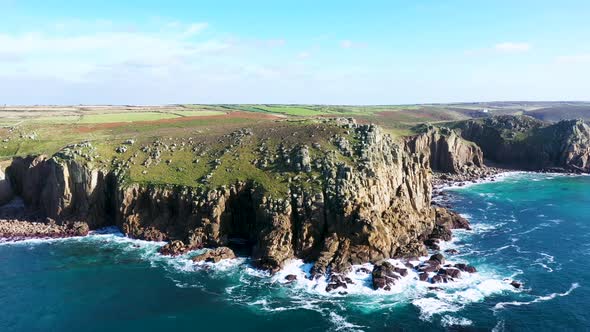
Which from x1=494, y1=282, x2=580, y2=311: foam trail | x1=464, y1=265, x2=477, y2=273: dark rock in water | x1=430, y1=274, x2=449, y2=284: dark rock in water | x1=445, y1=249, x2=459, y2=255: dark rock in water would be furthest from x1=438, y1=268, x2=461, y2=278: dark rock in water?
x1=445, y1=249, x2=459, y2=255: dark rock in water

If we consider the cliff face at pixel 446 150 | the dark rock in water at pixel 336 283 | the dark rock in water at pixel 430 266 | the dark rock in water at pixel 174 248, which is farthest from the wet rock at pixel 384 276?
the cliff face at pixel 446 150

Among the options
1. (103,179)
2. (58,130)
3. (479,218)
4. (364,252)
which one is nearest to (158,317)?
(364,252)

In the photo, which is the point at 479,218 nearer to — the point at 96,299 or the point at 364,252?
the point at 364,252

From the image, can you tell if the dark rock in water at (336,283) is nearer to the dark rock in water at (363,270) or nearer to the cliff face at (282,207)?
the cliff face at (282,207)

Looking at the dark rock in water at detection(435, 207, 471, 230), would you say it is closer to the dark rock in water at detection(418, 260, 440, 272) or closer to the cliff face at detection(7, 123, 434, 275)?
the cliff face at detection(7, 123, 434, 275)

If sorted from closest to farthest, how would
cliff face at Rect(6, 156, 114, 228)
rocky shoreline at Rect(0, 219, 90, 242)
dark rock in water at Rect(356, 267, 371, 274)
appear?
dark rock in water at Rect(356, 267, 371, 274) → rocky shoreline at Rect(0, 219, 90, 242) → cliff face at Rect(6, 156, 114, 228)

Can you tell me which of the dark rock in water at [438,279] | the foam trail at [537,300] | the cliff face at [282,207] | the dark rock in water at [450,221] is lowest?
the foam trail at [537,300]
